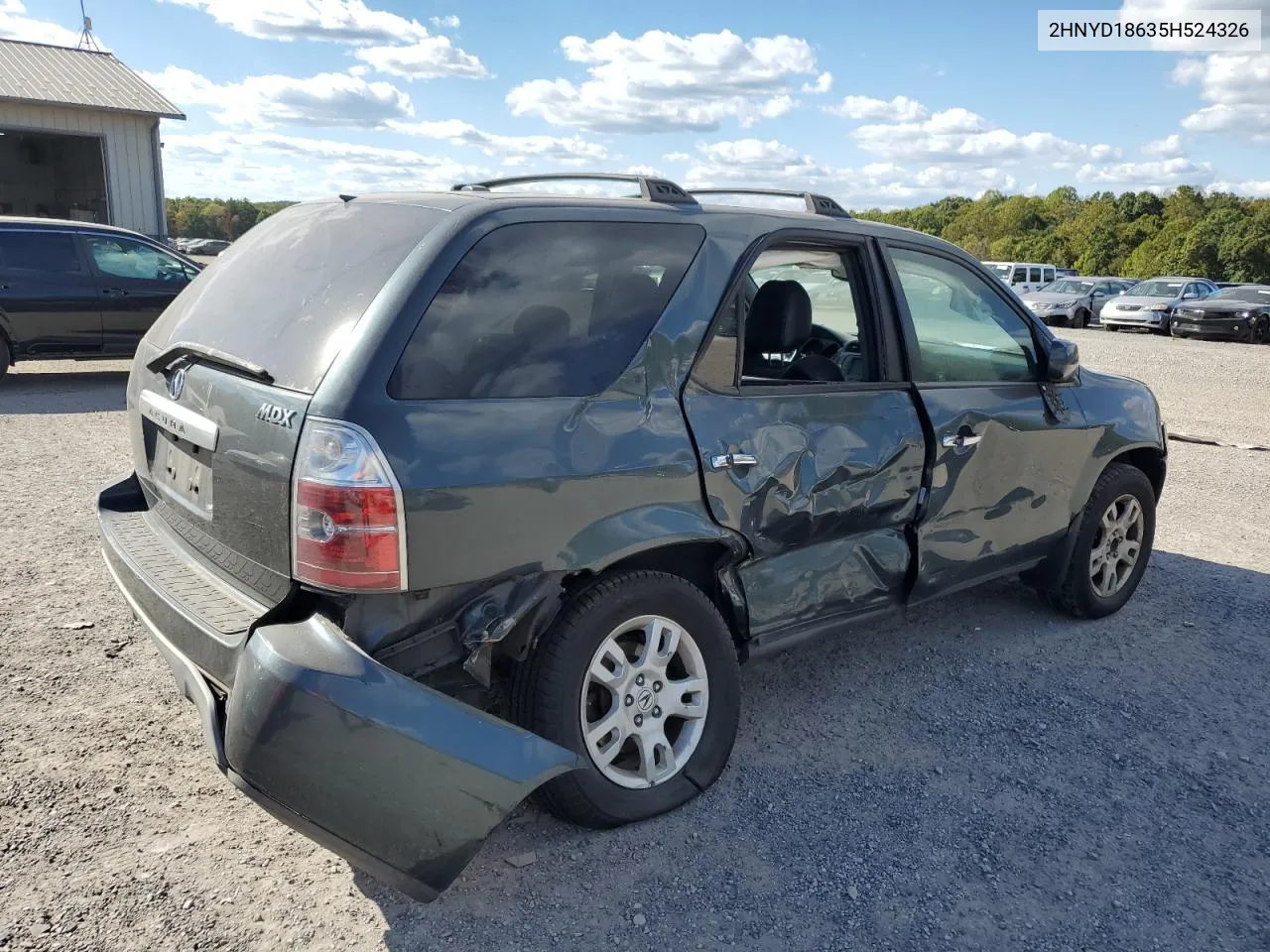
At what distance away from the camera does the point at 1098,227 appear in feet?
159

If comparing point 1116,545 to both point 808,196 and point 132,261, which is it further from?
point 132,261

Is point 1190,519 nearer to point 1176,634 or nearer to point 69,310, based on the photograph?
point 1176,634

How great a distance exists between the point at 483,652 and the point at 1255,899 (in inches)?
91.4

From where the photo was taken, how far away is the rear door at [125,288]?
10922 millimetres

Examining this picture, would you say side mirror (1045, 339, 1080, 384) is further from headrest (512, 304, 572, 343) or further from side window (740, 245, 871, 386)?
headrest (512, 304, 572, 343)

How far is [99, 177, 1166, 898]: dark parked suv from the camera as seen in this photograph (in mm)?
2461

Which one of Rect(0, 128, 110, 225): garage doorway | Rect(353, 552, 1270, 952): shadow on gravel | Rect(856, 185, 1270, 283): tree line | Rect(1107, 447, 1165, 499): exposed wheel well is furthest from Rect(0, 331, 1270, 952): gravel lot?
Rect(856, 185, 1270, 283): tree line

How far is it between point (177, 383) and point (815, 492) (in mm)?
2088

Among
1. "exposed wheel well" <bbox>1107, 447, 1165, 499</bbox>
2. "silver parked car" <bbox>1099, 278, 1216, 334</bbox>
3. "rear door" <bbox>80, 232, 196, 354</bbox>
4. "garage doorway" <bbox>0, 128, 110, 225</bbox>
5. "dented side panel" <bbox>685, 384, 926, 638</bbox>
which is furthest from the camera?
"silver parked car" <bbox>1099, 278, 1216, 334</bbox>

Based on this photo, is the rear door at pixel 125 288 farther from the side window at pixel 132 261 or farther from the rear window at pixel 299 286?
the rear window at pixel 299 286

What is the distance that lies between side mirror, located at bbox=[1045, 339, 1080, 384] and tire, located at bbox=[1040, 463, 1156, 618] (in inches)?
27.0

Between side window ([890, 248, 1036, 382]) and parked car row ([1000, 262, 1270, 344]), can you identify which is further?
parked car row ([1000, 262, 1270, 344])

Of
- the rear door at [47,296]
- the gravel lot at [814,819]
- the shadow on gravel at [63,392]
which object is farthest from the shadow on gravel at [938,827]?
the rear door at [47,296]

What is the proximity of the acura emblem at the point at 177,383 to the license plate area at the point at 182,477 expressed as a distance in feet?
0.50
